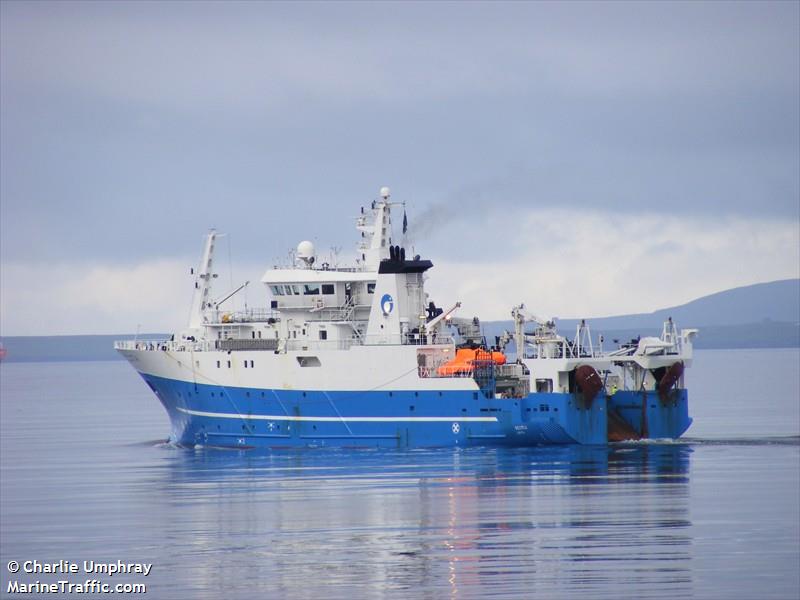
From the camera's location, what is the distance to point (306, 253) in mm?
55719

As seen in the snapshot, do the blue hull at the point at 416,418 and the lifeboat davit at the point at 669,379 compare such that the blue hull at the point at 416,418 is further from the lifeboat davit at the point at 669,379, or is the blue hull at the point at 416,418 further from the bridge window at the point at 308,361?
the bridge window at the point at 308,361

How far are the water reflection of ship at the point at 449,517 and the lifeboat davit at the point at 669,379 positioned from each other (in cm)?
187

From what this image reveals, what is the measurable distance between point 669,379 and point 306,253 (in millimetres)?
14084

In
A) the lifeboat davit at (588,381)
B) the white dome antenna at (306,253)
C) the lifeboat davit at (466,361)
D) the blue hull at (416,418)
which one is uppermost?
the white dome antenna at (306,253)

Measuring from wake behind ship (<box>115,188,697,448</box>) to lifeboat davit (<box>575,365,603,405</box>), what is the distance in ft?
0.17

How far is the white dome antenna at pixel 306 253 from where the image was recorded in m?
55.6

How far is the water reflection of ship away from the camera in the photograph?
31094 millimetres

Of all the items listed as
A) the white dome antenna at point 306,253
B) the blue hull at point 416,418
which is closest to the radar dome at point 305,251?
the white dome antenna at point 306,253

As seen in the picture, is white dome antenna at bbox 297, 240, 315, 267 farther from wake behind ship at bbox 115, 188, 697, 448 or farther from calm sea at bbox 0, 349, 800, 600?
calm sea at bbox 0, 349, 800, 600

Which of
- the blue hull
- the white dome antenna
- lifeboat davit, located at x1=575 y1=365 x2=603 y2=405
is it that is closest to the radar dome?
the white dome antenna

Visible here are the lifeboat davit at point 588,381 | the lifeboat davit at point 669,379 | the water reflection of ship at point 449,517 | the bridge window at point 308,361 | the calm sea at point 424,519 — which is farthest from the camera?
the bridge window at point 308,361

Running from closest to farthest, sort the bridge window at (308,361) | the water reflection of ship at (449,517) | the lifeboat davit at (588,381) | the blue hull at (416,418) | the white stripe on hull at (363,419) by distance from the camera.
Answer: the water reflection of ship at (449,517) < the lifeboat davit at (588,381) < the blue hull at (416,418) < the white stripe on hull at (363,419) < the bridge window at (308,361)

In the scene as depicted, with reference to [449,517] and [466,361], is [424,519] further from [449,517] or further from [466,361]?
[466,361]

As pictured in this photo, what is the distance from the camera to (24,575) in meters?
31.9
